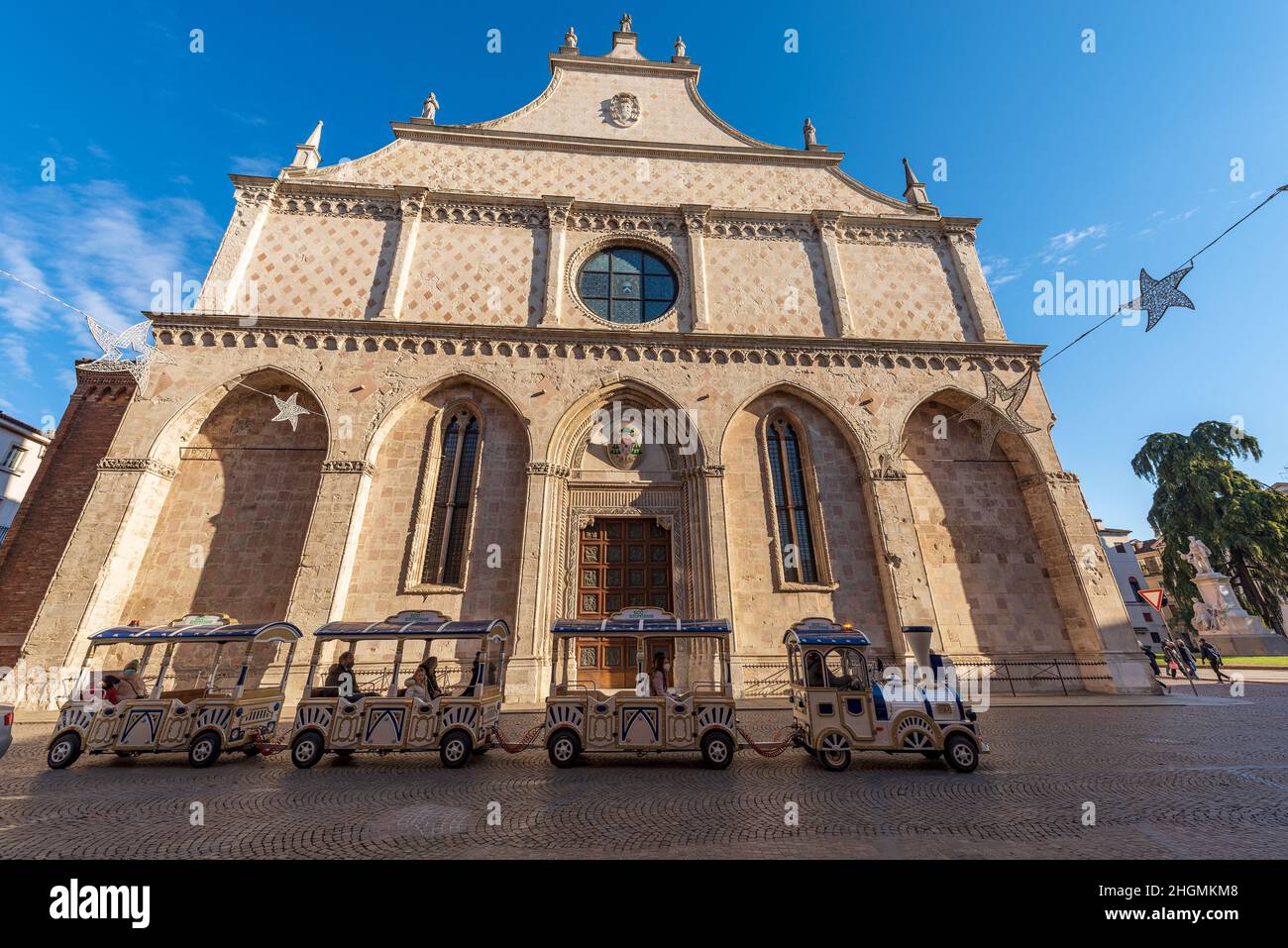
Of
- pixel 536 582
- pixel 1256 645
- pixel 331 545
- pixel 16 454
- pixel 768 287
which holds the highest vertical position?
pixel 768 287

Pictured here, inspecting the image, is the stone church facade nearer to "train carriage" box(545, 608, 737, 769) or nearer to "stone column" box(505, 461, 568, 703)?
"stone column" box(505, 461, 568, 703)

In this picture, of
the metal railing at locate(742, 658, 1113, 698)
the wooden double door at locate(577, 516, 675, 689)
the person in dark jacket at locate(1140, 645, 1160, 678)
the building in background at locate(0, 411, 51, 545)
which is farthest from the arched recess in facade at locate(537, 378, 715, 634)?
the building in background at locate(0, 411, 51, 545)

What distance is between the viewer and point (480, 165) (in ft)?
55.9

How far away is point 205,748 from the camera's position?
691cm

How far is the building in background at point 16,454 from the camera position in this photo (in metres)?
23.3

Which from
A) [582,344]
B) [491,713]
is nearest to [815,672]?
[491,713]

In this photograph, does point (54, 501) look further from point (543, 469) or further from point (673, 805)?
point (673, 805)

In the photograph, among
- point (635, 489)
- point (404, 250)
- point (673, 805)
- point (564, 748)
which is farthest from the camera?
point (404, 250)

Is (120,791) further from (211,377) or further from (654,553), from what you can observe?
(211,377)

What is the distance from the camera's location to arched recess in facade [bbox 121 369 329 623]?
11.9 meters

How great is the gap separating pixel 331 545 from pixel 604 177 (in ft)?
47.4

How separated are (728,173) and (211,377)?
56.7ft
